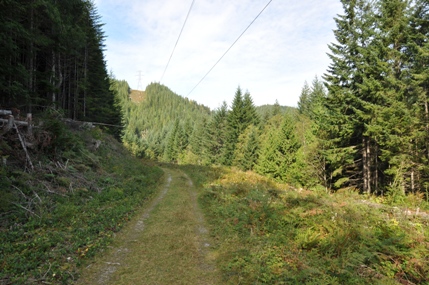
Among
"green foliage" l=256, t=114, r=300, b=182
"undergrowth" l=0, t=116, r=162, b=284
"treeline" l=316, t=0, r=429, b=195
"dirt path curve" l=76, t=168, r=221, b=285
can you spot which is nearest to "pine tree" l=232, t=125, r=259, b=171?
"green foliage" l=256, t=114, r=300, b=182

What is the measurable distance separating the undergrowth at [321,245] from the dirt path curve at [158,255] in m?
0.57

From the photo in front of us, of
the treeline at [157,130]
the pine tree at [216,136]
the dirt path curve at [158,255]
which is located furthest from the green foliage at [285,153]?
the treeline at [157,130]

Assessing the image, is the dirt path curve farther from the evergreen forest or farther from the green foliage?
the green foliage

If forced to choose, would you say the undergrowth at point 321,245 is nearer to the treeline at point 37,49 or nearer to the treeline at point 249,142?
the treeline at point 37,49

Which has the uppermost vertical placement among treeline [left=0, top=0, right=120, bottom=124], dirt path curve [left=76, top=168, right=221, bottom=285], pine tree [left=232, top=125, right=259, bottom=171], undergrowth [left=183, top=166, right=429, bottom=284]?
treeline [left=0, top=0, right=120, bottom=124]

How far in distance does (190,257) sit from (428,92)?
71.7 feet

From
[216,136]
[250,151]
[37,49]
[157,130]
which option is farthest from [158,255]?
[157,130]

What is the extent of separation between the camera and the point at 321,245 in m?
5.91

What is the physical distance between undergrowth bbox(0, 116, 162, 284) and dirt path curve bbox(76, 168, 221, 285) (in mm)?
457

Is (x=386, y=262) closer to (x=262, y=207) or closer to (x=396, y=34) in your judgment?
(x=262, y=207)

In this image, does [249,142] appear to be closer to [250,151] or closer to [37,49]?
[250,151]

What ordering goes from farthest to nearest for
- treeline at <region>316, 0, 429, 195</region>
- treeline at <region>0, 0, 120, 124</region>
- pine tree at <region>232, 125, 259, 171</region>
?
pine tree at <region>232, 125, 259, 171</region>
treeline at <region>316, 0, 429, 195</region>
treeline at <region>0, 0, 120, 124</region>

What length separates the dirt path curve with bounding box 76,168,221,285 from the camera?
5039 millimetres

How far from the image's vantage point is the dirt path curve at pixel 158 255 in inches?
198
